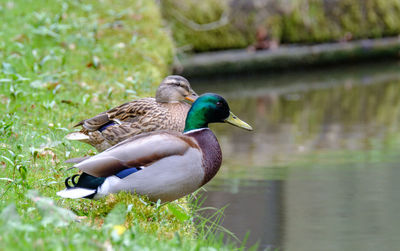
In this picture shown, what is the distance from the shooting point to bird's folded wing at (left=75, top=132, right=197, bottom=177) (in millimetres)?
4172

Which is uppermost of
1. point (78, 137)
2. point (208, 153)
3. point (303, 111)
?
point (208, 153)

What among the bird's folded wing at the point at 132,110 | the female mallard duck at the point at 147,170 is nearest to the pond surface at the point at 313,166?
the bird's folded wing at the point at 132,110

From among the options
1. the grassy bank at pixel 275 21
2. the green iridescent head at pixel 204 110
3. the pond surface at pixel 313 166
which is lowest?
the pond surface at pixel 313 166

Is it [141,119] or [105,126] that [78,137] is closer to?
[105,126]

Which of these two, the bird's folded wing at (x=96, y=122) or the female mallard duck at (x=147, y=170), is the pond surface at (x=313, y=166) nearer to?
the bird's folded wing at (x=96, y=122)

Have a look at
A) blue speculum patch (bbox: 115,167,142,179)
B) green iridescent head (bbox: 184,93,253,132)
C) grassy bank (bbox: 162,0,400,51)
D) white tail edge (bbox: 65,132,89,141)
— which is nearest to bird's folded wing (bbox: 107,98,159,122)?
white tail edge (bbox: 65,132,89,141)

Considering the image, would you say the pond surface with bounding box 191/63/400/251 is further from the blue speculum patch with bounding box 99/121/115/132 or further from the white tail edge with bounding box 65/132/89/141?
the white tail edge with bounding box 65/132/89/141

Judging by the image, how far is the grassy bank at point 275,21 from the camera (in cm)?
1453

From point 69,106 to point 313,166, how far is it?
2.66 m

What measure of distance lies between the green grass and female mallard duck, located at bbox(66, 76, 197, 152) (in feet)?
0.85

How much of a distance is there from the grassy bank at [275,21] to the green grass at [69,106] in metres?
2.52

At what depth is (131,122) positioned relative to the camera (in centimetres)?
525

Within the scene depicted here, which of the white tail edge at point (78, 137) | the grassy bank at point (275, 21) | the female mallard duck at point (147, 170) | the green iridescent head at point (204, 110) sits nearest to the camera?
the female mallard duck at point (147, 170)

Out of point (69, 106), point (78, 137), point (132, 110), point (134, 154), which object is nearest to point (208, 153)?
point (134, 154)
